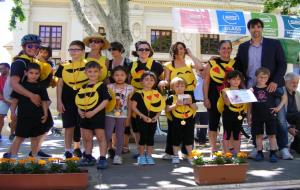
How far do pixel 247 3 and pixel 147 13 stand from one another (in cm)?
820

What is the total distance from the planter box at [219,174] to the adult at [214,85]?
1538mm

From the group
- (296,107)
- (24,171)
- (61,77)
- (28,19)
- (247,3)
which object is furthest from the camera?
(247,3)

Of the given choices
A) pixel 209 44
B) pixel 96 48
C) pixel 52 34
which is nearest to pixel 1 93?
pixel 96 48

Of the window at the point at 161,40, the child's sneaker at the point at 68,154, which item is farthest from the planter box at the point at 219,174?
the window at the point at 161,40

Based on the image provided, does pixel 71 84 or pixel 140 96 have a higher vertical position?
pixel 71 84

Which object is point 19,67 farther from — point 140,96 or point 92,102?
point 140,96

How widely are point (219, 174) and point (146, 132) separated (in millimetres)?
1573

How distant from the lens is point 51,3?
2902 cm

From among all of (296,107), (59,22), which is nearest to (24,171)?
(296,107)

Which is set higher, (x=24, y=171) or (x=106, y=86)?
(x=106, y=86)

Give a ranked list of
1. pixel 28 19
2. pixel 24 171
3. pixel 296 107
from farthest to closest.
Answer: pixel 28 19 → pixel 296 107 → pixel 24 171

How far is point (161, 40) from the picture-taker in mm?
29969

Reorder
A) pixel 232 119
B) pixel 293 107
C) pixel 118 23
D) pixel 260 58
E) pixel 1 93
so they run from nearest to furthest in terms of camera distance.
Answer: pixel 232 119
pixel 260 58
pixel 293 107
pixel 1 93
pixel 118 23

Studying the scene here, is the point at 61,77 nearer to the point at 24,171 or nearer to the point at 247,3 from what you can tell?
the point at 24,171
